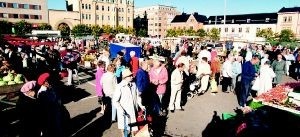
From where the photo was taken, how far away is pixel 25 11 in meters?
70.2

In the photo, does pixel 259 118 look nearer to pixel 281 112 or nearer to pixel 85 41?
pixel 281 112

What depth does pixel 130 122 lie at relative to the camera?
6250mm

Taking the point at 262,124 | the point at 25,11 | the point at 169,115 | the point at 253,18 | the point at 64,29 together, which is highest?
the point at 25,11

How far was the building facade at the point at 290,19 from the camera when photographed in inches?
2827

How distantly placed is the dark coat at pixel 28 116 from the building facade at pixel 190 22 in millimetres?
95775

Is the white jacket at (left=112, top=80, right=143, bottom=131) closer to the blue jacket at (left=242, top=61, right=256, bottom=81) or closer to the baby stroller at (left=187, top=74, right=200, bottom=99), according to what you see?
the blue jacket at (left=242, top=61, right=256, bottom=81)

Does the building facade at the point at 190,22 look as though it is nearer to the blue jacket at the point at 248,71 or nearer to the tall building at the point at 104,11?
the tall building at the point at 104,11

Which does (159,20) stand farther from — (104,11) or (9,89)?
(9,89)

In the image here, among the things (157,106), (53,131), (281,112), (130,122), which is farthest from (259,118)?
(53,131)

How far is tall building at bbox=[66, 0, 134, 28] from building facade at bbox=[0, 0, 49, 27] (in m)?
12.4

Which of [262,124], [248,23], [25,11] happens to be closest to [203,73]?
[262,124]

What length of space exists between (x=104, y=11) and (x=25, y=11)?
27.1 m

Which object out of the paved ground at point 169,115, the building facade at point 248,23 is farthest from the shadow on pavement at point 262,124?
the building facade at point 248,23

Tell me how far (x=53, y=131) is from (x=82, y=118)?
3.06m
